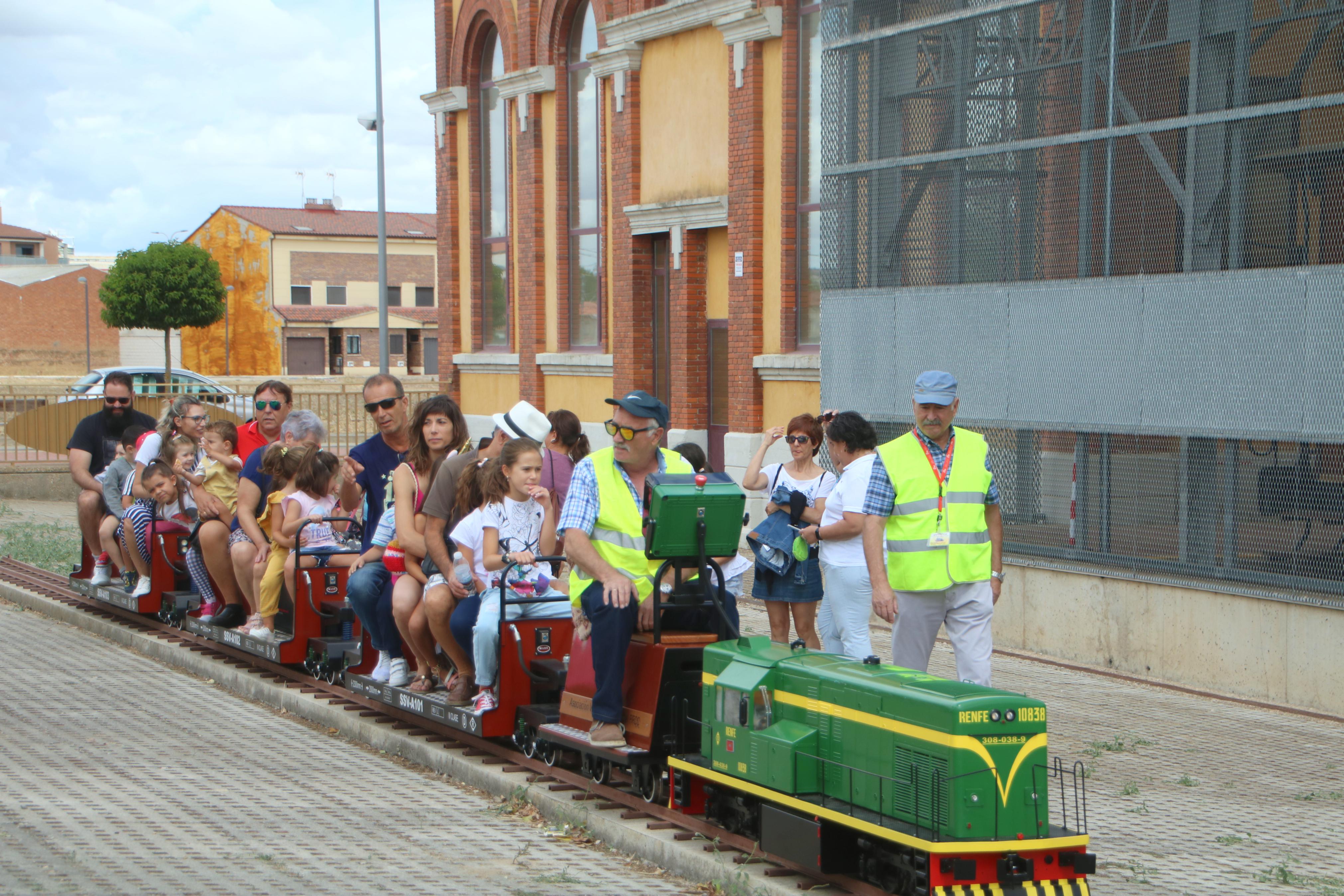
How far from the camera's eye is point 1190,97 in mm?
11266

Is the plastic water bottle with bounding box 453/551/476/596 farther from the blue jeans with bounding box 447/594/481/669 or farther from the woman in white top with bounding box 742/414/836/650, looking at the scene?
the woman in white top with bounding box 742/414/836/650

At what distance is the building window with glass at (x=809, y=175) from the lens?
1727cm

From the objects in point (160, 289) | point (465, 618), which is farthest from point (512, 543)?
point (160, 289)

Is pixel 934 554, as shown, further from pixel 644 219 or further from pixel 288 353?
pixel 288 353

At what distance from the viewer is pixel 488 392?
2528 cm

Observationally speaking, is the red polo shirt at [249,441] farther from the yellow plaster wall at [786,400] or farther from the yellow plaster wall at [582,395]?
the yellow plaster wall at [582,395]

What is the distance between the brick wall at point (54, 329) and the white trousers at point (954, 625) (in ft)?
278

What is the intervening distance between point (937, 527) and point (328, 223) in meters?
83.5

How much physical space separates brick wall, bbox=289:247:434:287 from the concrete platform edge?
6858 cm

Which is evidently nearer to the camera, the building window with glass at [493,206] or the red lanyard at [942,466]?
Result: the red lanyard at [942,466]

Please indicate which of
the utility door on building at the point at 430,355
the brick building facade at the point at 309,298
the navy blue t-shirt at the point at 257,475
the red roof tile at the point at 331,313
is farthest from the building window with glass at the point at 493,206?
the utility door on building at the point at 430,355


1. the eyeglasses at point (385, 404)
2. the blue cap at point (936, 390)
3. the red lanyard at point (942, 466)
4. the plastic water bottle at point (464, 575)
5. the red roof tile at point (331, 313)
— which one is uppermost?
the red roof tile at point (331, 313)

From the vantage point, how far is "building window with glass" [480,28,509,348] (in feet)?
81.5

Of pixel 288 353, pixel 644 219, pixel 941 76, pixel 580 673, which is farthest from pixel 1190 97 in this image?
pixel 288 353
